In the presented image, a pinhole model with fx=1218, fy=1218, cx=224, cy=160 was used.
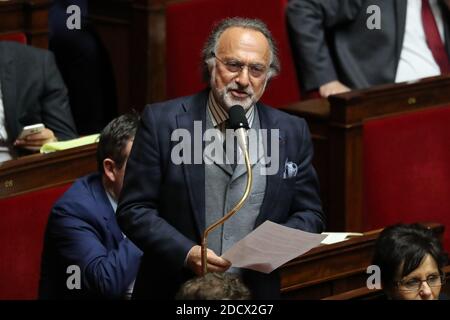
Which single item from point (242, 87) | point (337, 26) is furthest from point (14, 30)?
point (242, 87)

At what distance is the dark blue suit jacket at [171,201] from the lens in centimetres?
125

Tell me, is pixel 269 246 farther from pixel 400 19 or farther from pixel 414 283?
pixel 400 19

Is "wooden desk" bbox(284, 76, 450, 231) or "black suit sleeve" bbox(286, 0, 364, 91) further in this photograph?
"black suit sleeve" bbox(286, 0, 364, 91)

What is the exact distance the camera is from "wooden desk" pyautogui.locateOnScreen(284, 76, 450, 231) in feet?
6.31

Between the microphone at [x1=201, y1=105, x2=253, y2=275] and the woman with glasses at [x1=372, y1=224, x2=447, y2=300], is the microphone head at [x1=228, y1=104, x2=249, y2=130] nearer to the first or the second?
the microphone at [x1=201, y1=105, x2=253, y2=275]

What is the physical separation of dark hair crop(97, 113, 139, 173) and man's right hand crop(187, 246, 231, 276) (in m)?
0.37

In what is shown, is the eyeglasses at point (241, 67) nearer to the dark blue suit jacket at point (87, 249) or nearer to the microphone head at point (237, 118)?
the microphone head at point (237, 118)

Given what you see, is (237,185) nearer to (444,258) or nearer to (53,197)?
(444,258)

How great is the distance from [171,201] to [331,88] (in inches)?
36.2

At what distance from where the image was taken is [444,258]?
1.46 metres

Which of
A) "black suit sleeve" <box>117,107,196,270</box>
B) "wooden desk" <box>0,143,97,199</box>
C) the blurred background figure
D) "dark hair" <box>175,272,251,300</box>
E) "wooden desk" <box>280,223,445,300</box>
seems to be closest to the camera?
"dark hair" <box>175,272,251,300</box>

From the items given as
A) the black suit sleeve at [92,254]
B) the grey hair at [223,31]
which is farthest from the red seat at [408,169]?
the grey hair at [223,31]

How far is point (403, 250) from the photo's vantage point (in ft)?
4.72

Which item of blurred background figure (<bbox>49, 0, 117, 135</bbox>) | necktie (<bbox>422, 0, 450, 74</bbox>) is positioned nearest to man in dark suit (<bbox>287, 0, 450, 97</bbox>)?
necktie (<bbox>422, 0, 450, 74</bbox>)
